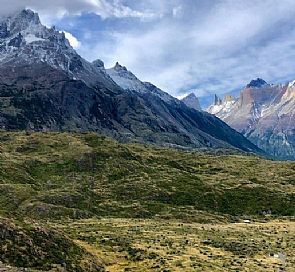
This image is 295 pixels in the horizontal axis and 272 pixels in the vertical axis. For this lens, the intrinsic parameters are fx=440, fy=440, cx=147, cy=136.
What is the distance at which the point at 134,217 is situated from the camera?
131750 millimetres

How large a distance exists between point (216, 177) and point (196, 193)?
39.0 m

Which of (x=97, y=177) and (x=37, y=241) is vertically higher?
(x=97, y=177)

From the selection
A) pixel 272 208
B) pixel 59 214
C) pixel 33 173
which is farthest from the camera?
pixel 33 173

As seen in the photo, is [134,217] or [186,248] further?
[134,217]

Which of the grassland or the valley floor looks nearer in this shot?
the grassland

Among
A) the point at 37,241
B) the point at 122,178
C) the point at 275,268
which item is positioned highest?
the point at 122,178

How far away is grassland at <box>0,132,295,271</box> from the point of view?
57.8 meters

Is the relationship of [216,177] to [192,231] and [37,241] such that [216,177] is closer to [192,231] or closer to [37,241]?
[192,231]

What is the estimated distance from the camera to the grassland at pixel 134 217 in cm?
5781

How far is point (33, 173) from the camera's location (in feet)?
572

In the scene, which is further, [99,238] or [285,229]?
[285,229]

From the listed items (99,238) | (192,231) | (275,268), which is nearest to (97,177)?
(192,231)

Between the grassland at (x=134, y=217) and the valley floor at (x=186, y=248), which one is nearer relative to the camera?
the grassland at (x=134, y=217)

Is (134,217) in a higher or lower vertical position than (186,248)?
higher
